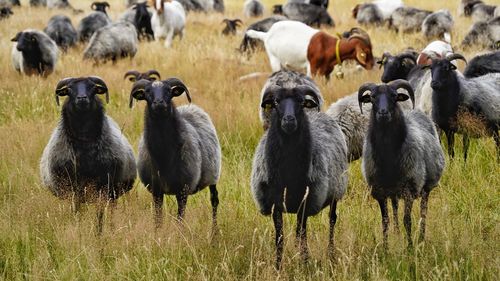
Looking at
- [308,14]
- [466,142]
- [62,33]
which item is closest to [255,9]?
[308,14]

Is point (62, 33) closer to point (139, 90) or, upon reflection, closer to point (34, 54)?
point (34, 54)

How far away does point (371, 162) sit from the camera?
20.6 ft

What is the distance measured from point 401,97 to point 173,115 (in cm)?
209

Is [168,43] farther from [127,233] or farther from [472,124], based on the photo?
[127,233]

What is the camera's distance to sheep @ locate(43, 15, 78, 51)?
19297 millimetres

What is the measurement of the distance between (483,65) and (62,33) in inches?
493

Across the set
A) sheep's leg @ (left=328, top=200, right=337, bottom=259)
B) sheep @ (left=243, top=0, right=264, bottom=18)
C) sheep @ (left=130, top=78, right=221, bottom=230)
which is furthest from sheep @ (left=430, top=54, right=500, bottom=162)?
sheep @ (left=243, top=0, right=264, bottom=18)

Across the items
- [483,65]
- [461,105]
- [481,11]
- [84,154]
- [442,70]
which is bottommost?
[481,11]

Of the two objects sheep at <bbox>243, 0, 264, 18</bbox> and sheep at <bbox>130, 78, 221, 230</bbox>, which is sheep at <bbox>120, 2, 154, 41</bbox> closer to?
sheep at <bbox>243, 0, 264, 18</bbox>

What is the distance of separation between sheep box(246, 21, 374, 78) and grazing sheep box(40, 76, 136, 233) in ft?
24.5

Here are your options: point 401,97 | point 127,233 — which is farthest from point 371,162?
point 127,233

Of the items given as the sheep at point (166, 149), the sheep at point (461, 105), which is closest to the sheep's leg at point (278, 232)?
the sheep at point (166, 149)

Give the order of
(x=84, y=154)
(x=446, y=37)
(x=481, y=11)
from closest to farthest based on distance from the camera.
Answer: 1. (x=84, y=154)
2. (x=446, y=37)
3. (x=481, y=11)

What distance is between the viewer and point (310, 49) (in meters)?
13.9
